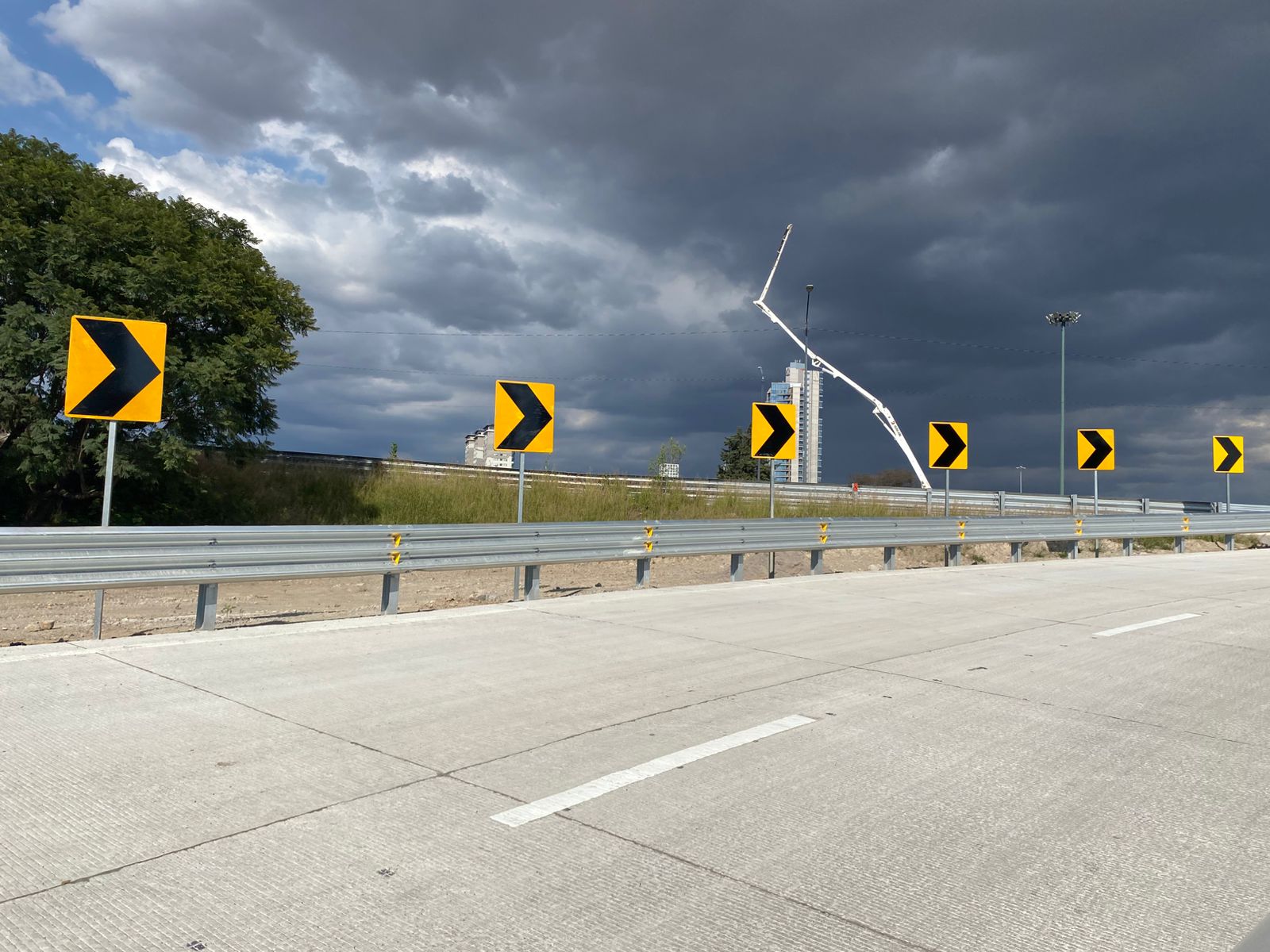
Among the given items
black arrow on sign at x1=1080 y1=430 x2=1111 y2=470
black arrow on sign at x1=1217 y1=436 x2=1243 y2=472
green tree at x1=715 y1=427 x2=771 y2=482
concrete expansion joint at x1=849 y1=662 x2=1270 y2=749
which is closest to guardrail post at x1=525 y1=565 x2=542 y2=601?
concrete expansion joint at x1=849 y1=662 x2=1270 y2=749

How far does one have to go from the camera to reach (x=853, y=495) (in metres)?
36.7

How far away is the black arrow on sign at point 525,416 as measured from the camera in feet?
45.1

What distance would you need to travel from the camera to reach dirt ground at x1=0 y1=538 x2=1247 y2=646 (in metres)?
12.0

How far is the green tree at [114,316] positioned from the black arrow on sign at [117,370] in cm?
1632

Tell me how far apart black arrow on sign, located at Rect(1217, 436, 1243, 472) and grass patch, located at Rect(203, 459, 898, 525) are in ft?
32.9

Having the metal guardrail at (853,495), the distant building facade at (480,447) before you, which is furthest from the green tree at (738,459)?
the metal guardrail at (853,495)

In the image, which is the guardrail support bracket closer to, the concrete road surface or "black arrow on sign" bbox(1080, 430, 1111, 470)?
the concrete road surface

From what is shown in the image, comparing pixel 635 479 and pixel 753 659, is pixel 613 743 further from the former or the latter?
pixel 635 479

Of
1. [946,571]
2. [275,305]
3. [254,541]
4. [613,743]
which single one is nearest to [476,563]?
[254,541]

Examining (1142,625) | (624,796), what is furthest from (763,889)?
(1142,625)

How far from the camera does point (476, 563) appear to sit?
11.7 metres

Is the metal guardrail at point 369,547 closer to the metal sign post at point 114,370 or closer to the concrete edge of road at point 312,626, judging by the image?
the concrete edge of road at point 312,626

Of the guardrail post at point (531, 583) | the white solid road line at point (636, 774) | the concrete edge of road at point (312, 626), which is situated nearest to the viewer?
the white solid road line at point (636, 774)

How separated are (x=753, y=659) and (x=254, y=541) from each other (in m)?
5.08
